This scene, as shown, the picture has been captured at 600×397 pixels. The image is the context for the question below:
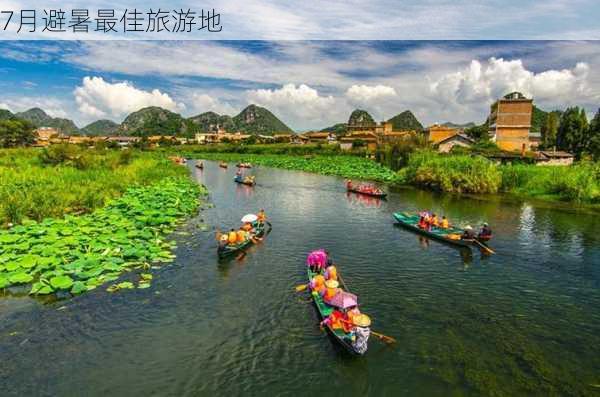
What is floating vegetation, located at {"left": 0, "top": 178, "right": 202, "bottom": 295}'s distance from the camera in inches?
550

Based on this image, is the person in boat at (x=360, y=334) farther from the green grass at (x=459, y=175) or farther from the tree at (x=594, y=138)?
the tree at (x=594, y=138)

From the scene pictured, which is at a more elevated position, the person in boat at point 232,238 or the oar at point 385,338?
the person in boat at point 232,238

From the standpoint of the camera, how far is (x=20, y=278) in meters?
13.6

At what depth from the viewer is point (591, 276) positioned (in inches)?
652

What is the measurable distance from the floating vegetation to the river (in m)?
0.79

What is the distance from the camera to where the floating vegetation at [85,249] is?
1397 cm

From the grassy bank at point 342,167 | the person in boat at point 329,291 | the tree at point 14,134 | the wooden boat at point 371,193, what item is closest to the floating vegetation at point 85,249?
the person in boat at point 329,291

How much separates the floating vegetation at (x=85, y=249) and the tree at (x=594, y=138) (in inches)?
1835

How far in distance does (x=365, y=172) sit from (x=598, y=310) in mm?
44458

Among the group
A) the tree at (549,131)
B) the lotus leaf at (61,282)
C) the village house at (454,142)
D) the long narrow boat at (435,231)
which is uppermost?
the tree at (549,131)

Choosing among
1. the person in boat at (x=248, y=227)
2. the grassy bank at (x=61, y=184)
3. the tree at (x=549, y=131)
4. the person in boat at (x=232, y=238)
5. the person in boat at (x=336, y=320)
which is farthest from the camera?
the tree at (x=549, y=131)

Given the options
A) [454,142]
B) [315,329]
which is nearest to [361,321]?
[315,329]

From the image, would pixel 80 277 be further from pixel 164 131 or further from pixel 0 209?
pixel 164 131

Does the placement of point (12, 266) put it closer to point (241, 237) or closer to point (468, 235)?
point (241, 237)
